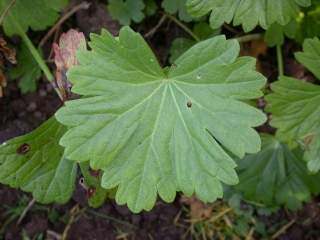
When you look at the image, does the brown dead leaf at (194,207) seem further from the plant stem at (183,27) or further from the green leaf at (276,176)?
the plant stem at (183,27)

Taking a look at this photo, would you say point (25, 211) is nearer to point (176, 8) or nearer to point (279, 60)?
point (176, 8)

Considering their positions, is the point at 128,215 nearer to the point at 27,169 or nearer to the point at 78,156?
the point at 27,169

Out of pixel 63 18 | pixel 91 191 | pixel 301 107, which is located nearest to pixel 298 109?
pixel 301 107

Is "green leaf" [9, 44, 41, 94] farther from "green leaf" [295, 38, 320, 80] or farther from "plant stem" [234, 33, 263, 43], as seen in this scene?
"green leaf" [295, 38, 320, 80]

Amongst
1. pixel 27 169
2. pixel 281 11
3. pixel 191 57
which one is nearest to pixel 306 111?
pixel 281 11

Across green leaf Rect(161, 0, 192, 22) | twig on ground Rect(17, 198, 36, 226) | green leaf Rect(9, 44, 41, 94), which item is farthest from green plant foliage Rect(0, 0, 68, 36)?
twig on ground Rect(17, 198, 36, 226)

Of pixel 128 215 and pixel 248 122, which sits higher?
pixel 248 122

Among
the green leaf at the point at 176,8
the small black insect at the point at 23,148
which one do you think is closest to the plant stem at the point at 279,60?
the green leaf at the point at 176,8
